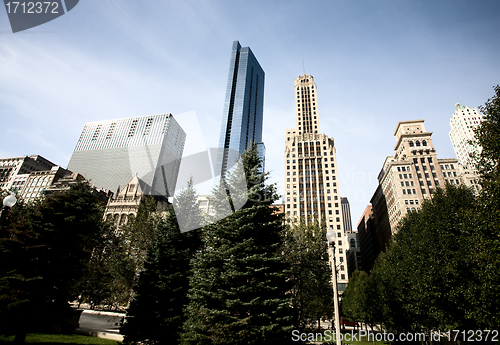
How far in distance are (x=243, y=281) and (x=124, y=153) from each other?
388ft

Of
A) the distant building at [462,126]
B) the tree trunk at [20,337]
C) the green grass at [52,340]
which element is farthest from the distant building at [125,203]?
the distant building at [462,126]

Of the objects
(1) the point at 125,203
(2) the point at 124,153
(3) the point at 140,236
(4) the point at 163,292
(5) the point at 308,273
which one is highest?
(2) the point at 124,153

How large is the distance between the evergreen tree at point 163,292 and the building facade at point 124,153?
52.7 m

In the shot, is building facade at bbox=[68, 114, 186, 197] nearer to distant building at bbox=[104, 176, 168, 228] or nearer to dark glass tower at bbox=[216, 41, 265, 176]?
distant building at bbox=[104, 176, 168, 228]

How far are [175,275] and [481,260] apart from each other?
19.1 m

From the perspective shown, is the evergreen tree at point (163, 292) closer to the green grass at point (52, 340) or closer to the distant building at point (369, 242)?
the green grass at point (52, 340)

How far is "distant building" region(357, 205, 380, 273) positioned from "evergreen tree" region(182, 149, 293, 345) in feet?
325

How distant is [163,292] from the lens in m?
17.3

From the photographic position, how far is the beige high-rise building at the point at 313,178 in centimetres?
7269

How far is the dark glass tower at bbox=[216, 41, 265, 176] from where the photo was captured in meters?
131

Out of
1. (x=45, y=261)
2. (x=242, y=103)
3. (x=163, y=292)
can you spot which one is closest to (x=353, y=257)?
(x=242, y=103)

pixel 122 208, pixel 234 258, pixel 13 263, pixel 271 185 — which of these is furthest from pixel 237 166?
pixel 122 208

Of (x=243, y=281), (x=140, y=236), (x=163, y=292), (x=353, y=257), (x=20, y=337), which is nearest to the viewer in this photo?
(x=20, y=337)

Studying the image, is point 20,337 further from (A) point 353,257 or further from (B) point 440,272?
(A) point 353,257
